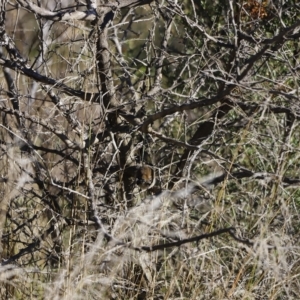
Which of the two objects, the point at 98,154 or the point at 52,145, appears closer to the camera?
the point at 98,154

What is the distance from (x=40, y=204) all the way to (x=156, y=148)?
73 cm

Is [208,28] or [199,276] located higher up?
[208,28]

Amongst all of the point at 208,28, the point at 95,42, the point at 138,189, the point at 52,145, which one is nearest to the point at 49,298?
the point at 138,189

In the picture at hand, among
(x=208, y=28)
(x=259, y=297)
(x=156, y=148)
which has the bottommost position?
(x=259, y=297)

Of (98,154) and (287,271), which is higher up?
(98,154)

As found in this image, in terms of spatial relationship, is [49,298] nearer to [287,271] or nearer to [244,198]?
[287,271]

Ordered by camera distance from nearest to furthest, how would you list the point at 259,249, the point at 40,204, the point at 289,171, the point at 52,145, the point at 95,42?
the point at 259,249 → the point at 95,42 → the point at 40,204 → the point at 289,171 → the point at 52,145

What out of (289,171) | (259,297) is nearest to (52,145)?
(289,171)

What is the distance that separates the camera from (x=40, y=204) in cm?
360

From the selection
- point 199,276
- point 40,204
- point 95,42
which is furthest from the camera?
point 40,204

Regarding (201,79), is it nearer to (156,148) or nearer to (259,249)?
(156,148)

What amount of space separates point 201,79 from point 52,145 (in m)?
1.10

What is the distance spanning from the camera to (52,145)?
4293 mm

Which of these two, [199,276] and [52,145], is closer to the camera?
[199,276]
